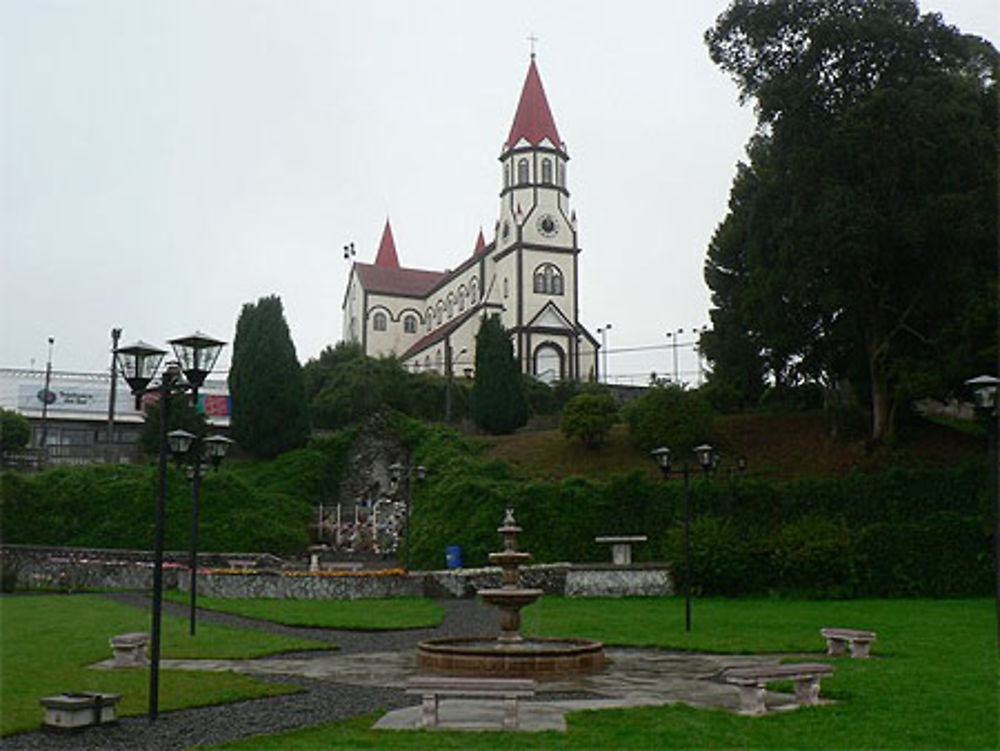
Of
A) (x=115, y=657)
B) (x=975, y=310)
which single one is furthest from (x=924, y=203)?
(x=115, y=657)

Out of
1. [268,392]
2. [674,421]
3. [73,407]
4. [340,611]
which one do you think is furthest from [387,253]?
[340,611]

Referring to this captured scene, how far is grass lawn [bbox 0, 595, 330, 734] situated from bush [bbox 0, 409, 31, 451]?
18721mm

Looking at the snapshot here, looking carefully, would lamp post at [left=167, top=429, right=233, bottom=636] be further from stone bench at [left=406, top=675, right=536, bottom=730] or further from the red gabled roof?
the red gabled roof

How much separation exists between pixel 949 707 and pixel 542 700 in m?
4.08

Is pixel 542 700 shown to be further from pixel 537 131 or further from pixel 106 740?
pixel 537 131

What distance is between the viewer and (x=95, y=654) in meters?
14.5

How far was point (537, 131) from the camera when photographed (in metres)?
63.4

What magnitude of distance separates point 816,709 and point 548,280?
53587 mm

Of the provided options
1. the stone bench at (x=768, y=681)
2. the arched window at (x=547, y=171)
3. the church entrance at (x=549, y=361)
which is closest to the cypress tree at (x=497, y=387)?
the church entrance at (x=549, y=361)

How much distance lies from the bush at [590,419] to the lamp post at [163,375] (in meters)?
27.1

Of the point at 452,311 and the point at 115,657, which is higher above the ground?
the point at 452,311

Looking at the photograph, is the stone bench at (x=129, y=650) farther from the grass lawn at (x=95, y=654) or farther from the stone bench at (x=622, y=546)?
the stone bench at (x=622, y=546)

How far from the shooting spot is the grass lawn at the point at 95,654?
10539mm

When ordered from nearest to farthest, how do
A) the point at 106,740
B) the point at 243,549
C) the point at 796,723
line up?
the point at 106,740, the point at 796,723, the point at 243,549
